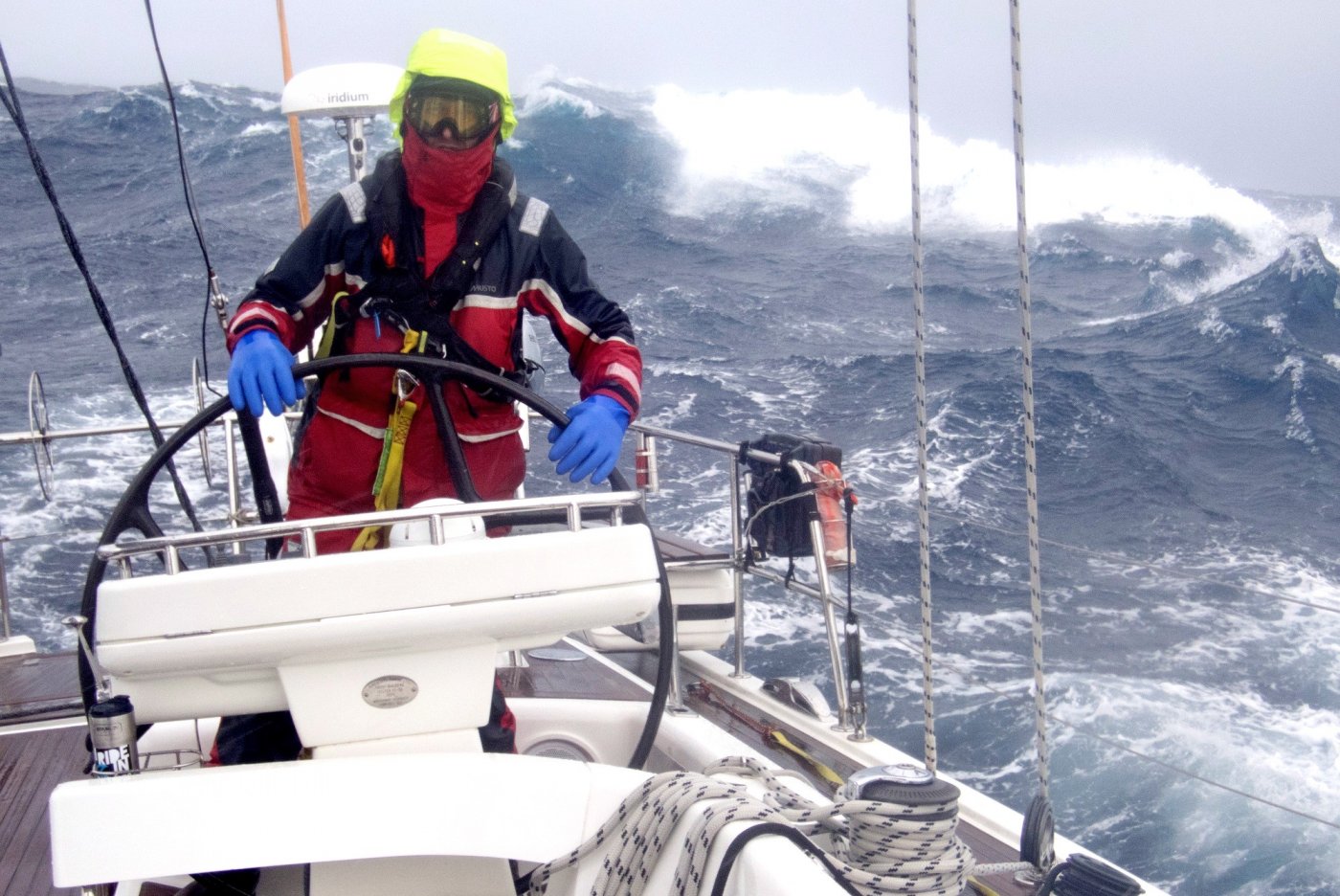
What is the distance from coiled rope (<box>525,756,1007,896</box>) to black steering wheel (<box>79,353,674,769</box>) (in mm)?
263

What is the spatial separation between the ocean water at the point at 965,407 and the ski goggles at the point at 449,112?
4.90ft

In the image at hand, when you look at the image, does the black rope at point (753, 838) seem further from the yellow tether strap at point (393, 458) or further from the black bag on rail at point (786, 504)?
the black bag on rail at point (786, 504)

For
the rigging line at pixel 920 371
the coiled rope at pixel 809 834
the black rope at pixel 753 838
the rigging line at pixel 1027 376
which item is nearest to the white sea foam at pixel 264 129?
the rigging line at pixel 920 371

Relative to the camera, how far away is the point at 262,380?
1.80 m

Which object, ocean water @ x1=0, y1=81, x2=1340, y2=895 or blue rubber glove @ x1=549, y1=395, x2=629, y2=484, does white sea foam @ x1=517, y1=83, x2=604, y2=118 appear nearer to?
ocean water @ x1=0, y1=81, x2=1340, y2=895

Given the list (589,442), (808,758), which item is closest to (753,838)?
(589,442)

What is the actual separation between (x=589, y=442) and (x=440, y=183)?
1.96ft

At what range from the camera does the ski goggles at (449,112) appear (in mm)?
2057

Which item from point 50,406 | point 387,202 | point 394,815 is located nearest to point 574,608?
point 394,815

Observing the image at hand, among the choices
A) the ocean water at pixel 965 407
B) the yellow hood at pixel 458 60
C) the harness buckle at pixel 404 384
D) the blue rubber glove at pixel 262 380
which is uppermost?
the yellow hood at pixel 458 60

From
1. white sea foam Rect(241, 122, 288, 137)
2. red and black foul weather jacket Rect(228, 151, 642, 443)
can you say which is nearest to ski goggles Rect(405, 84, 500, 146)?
red and black foul weather jacket Rect(228, 151, 642, 443)

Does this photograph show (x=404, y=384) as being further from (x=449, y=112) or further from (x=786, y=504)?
(x=786, y=504)

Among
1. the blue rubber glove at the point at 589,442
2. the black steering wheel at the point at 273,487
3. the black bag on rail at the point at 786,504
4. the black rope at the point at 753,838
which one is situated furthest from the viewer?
the black bag on rail at the point at 786,504

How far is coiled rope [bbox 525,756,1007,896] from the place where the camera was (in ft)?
4.62
